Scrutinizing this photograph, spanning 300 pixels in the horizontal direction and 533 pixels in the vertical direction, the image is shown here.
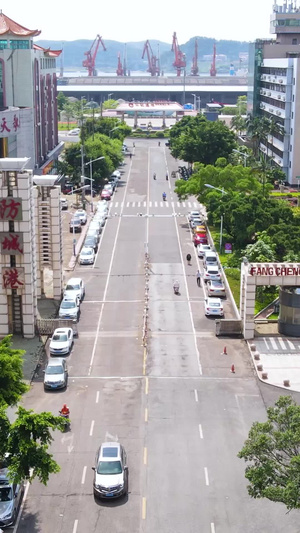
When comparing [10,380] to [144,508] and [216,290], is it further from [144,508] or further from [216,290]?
[216,290]

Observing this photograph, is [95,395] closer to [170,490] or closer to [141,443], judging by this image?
[141,443]

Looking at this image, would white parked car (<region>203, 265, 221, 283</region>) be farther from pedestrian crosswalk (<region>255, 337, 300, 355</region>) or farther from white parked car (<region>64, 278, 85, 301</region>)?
pedestrian crosswalk (<region>255, 337, 300, 355</region>)

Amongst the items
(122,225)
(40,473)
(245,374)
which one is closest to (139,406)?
(245,374)

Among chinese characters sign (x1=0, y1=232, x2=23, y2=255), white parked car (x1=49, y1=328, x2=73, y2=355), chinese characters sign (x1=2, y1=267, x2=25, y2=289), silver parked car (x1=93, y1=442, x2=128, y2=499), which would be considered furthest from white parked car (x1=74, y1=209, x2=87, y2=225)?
silver parked car (x1=93, y1=442, x2=128, y2=499)

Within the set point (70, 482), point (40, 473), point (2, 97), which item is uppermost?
point (2, 97)

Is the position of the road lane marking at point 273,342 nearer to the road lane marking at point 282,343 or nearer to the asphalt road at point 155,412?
the road lane marking at point 282,343

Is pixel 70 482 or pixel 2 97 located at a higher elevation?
pixel 2 97
